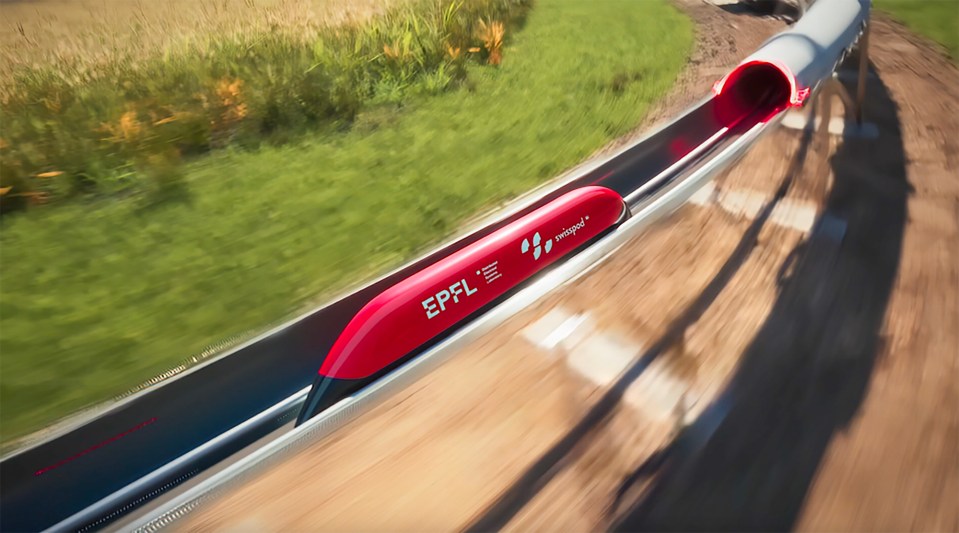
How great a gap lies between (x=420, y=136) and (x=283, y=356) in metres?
3.89

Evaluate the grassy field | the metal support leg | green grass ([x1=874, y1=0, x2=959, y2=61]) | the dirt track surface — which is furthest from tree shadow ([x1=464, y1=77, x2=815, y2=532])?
green grass ([x1=874, y1=0, x2=959, y2=61])

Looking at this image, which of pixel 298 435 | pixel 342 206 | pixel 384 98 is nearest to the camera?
pixel 298 435

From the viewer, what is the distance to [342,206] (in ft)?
19.7

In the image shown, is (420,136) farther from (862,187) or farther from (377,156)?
(862,187)

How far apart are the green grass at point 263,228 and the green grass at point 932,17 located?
4.70 m

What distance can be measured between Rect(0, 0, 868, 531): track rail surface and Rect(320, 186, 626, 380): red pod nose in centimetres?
39

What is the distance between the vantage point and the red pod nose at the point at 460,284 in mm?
3885

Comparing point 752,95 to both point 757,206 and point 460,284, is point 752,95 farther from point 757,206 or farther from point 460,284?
point 460,284

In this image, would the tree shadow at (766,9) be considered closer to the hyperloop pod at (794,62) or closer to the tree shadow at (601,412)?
the hyperloop pod at (794,62)

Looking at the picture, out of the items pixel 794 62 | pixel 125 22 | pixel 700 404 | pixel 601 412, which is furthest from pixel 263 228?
pixel 794 62

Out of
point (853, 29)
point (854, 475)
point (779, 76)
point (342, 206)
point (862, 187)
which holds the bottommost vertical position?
point (854, 475)

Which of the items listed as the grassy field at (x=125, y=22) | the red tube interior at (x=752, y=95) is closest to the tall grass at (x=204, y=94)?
the grassy field at (x=125, y=22)

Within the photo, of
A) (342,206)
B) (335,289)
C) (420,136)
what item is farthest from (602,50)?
(335,289)

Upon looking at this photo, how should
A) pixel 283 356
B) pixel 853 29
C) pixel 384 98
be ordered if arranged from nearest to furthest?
1. pixel 283 356
2. pixel 853 29
3. pixel 384 98
